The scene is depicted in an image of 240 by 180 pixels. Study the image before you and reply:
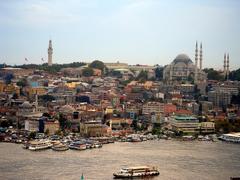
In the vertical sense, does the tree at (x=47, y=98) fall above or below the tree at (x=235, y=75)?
below

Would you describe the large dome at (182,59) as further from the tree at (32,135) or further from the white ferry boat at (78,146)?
the white ferry boat at (78,146)

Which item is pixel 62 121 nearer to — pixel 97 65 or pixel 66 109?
pixel 66 109

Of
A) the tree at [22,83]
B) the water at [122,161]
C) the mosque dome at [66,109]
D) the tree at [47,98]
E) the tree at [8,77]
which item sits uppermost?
the tree at [8,77]

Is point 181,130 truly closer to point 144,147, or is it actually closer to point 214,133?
point 214,133

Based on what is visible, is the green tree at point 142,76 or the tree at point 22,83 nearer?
the tree at point 22,83

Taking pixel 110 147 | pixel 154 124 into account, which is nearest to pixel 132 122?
pixel 154 124

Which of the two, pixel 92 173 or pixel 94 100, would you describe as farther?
pixel 94 100

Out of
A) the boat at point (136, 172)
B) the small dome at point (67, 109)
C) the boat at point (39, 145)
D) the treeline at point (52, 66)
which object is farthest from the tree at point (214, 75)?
the boat at point (136, 172)

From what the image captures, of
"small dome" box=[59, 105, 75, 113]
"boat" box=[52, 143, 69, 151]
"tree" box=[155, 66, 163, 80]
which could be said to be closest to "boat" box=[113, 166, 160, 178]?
"boat" box=[52, 143, 69, 151]
